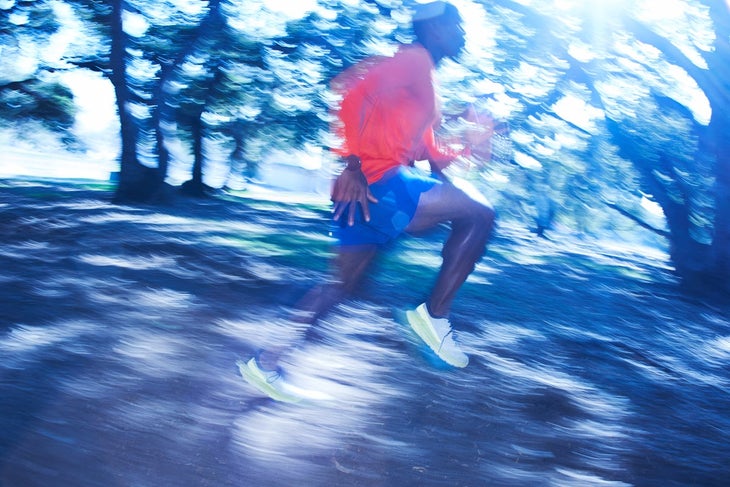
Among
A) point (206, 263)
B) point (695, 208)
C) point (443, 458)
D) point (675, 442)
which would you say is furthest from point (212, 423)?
point (695, 208)

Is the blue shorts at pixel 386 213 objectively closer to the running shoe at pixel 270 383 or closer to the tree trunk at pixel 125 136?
the running shoe at pixel 270 383

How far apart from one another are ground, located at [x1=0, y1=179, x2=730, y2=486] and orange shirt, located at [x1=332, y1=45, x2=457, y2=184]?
3.37 ft

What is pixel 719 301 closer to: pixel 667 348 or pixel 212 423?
pixel 667 348

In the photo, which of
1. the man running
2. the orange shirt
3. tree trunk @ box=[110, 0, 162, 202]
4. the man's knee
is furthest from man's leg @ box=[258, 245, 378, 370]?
tree trunk @ box=[110, 0, 162, 202]

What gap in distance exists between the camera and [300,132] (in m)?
10.9

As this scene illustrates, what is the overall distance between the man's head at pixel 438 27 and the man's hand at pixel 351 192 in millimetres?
622

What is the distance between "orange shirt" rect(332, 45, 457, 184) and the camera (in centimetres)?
232

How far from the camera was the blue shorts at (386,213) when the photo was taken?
237 cm

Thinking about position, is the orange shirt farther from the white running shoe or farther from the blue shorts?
the white running shoe

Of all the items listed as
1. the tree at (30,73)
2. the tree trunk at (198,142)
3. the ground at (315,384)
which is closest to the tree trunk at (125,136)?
the tree at (30,73)

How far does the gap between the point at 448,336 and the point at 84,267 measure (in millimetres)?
3187

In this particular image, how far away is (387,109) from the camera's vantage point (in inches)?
93.4

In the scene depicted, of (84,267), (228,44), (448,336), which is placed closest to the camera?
(448,336)

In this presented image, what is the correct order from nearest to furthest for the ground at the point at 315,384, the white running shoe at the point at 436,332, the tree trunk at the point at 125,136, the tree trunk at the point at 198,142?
the ground at the point at 315,384, the white running shoe at the point at 436,332, the tree trunk at the point at 125,136, the tree trunk at the point at 198,142
